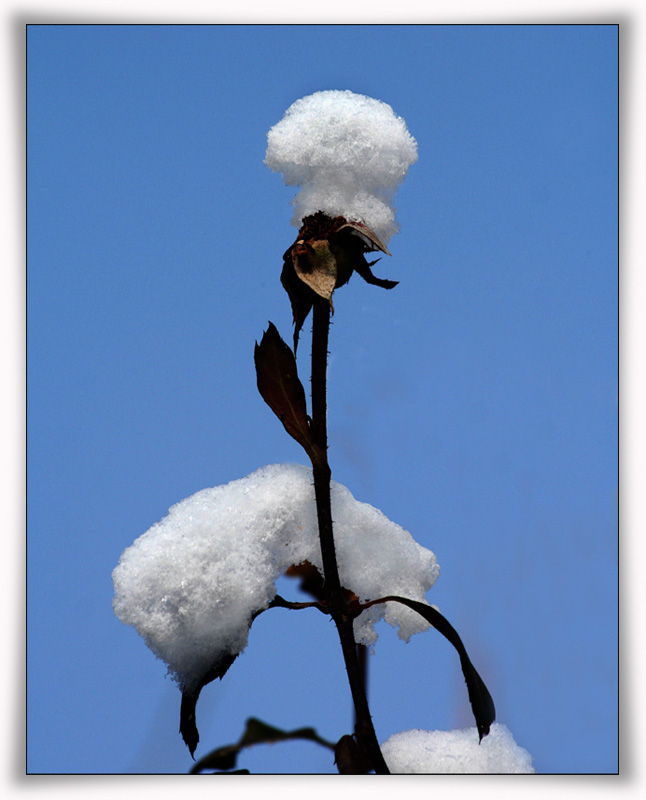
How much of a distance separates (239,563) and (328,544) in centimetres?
7

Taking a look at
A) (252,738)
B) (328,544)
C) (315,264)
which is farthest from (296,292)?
(252,738)

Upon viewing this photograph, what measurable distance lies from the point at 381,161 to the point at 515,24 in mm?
225

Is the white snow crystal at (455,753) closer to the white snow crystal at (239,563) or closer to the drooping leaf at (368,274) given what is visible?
the white snow crystal at (239,563)

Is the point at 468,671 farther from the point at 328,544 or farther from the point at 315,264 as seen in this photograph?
the point at 315,264

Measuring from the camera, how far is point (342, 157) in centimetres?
61

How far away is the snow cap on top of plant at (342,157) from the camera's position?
2.00 feet

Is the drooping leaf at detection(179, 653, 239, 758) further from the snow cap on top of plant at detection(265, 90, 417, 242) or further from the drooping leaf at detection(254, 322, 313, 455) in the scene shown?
the snow cap on top of plant at detection(265, 90, 417, 242)

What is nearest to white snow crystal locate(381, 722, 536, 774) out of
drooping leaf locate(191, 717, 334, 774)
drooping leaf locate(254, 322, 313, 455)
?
drooping leaf locate(191, 717, 334, 774)

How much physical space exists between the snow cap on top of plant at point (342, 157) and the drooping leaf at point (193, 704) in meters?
0.34

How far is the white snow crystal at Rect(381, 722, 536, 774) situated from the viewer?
2.09ft

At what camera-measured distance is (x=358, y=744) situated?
57 centimetres

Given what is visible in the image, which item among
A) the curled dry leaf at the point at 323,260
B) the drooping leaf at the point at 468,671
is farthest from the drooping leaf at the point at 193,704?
the curled dry leaf at the point at 323,260

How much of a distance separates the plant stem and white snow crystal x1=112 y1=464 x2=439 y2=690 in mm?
35

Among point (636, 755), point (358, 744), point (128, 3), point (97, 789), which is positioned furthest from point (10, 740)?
point (128, 3)
